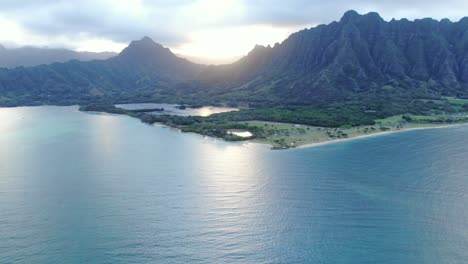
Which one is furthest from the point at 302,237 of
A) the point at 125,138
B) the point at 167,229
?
the point at 125,138

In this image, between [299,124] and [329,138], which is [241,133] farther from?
[329,138]

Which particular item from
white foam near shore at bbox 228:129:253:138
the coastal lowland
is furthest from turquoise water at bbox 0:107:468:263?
white foam near shore at bbox 228:129:253:138

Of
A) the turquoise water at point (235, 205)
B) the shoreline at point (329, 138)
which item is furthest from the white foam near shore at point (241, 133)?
the turquoise water at point (235, 205)

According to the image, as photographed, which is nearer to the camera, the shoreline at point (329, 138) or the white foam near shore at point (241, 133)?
the shoreline at point (329, 138)

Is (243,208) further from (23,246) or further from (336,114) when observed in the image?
(336,114)

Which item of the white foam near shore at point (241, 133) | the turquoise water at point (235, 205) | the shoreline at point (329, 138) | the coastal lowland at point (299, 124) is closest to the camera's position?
the turquoise water at point (235, 205)

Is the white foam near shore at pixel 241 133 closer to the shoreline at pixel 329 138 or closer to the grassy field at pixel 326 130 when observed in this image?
the shoreline at pixel 329 138

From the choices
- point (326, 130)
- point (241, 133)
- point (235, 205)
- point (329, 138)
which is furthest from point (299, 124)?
point (235, 205)

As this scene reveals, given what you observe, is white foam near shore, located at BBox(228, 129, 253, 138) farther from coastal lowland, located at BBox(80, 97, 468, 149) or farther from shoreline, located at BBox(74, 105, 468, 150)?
shoreline, located at BBox(74, 105, 468, 150)
